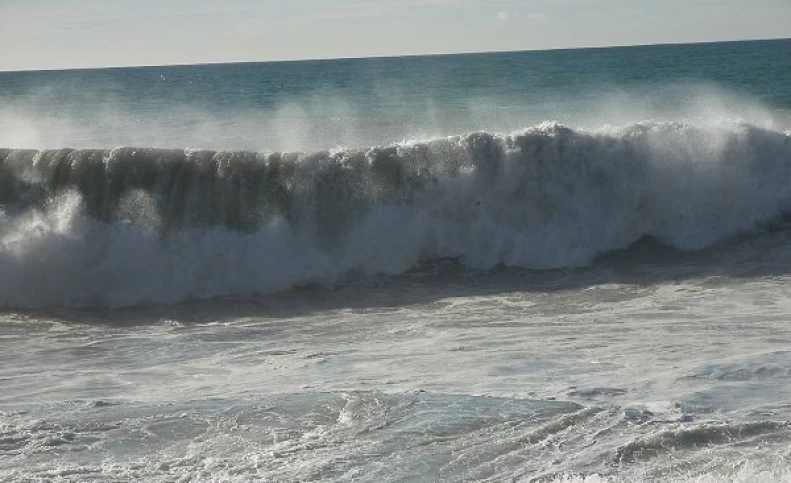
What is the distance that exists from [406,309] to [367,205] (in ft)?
11.2

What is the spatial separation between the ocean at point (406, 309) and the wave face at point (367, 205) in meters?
0.04

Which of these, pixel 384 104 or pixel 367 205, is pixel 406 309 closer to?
pixel 367 205

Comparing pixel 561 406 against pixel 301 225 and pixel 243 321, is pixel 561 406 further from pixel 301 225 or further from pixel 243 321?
pixel 301 225

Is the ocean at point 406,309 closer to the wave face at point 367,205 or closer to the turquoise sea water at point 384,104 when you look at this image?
the wave face at point 367,205

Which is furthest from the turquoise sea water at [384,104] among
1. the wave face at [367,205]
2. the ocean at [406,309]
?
the wave face at [367,205]

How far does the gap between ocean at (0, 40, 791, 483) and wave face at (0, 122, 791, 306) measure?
0.13ft

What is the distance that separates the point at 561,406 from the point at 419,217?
8053 millimetres

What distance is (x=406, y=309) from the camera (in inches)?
543

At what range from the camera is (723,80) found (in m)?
46.3

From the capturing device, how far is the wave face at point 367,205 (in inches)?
624

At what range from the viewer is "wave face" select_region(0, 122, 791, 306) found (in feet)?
52.0

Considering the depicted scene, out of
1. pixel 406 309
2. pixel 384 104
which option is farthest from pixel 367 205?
pixel 384 104

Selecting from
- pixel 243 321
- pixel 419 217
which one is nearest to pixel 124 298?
pixel 243 321

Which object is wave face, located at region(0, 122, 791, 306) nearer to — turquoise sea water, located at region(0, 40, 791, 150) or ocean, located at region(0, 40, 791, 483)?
ocean, located at region(0, 40, 791, 483)
